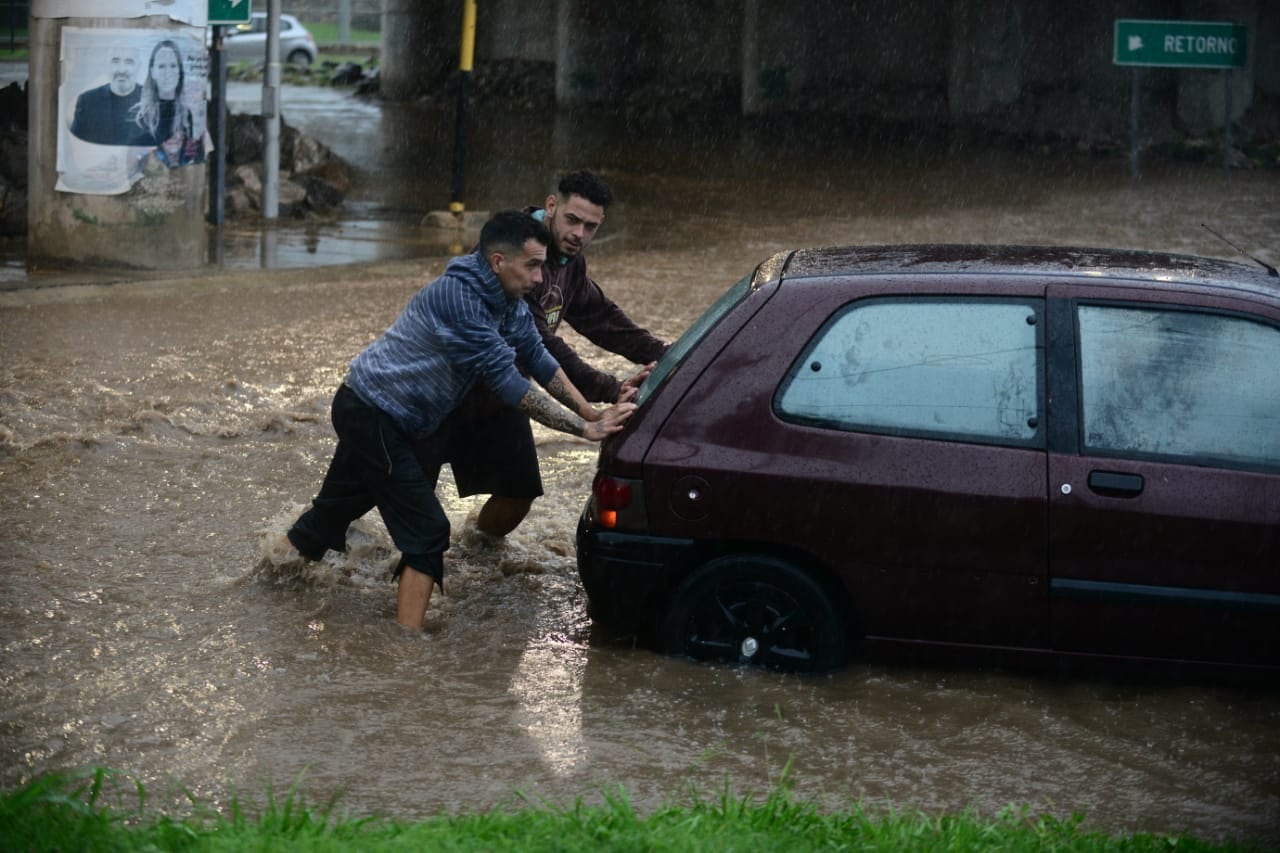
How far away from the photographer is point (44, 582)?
6645 millimetres

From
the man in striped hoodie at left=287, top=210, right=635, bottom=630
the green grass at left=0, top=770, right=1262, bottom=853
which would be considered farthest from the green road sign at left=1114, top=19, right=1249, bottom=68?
the green grass at left=0, top=770, right=1262, bottom=853

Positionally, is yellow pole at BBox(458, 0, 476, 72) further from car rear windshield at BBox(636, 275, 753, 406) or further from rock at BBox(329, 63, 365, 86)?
rock at BBox(329, 63, 365, 86)

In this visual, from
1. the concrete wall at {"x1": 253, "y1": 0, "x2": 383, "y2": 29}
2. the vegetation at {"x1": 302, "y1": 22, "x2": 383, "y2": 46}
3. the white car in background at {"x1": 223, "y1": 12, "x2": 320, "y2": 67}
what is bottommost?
the white car in background at {"x1": 223, "y1": 12, "x2": 320, "y2": 67}

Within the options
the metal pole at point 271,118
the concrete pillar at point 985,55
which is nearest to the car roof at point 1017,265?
the metal pole at point 271,118

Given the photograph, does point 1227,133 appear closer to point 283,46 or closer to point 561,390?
point 561,390

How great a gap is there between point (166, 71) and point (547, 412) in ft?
27.3

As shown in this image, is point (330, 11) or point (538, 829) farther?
point (330, 11)

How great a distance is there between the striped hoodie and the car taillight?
1.84 ft

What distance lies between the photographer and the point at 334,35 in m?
58.5

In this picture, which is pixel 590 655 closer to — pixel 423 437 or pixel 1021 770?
pixel 423 437

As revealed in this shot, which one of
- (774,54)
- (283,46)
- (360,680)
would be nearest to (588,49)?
(774,54)

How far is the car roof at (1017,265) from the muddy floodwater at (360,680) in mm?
1350

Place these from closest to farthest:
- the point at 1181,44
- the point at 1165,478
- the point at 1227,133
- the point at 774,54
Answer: the point at 1165,478 → the point at 1181,44 → the point at 1227,133 → the point at 774,54

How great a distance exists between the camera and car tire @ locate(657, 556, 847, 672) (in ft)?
18.0
